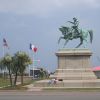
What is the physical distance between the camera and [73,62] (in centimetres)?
6100

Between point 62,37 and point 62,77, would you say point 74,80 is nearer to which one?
point 62,77

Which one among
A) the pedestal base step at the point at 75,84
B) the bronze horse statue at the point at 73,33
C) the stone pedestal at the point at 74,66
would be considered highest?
the bronze horse statue at the point at 73,33

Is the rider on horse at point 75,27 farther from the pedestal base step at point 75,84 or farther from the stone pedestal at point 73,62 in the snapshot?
the pedestal base step at point 75,84

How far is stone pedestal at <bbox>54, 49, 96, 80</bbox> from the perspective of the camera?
60.1m

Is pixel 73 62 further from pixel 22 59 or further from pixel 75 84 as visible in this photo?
pixel 22 59

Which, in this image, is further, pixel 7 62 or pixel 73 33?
pixel 73 33

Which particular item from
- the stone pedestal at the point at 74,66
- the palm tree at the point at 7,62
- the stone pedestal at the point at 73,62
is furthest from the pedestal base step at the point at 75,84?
the palm tree at the point at 7,62

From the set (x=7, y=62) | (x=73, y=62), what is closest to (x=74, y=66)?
(x=73, y=62)

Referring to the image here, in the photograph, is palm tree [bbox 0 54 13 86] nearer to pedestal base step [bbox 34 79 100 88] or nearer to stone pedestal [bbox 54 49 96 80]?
pedestal base step [bbox 34 79 100 88]

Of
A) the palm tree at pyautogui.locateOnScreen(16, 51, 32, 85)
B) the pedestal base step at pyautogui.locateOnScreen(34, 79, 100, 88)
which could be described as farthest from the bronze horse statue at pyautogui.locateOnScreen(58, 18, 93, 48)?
the pedestal base step at pyautogui.locateOnScreen(34, 79, 100, 88)

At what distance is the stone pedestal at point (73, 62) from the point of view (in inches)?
2366

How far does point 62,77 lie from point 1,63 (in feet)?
30.4

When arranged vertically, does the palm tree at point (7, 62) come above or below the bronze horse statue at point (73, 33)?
below

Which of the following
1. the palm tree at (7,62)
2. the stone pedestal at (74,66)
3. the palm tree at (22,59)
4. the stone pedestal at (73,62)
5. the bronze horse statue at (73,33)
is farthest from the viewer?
the bronze horse statue at (73,33)
